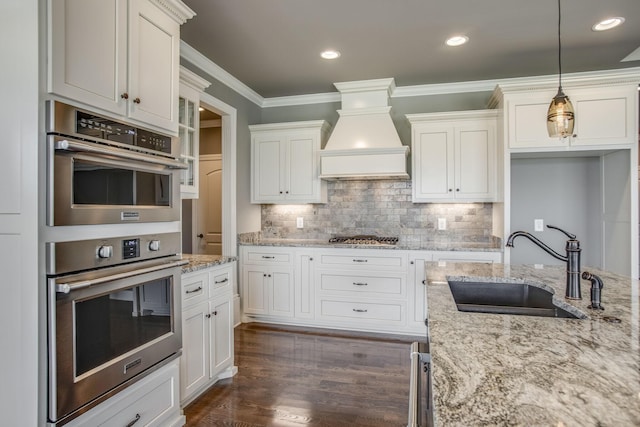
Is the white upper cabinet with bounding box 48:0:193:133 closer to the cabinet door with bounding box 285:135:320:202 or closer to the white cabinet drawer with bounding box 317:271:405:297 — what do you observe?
the cabinet door with bounding box 285:135:320:202

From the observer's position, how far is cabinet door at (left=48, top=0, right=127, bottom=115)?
4.66ft

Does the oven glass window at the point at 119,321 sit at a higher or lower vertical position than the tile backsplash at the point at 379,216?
lower

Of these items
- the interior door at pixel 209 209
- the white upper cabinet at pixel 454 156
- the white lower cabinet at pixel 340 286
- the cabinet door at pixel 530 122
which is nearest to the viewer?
the cabinet door at pixel 530 122

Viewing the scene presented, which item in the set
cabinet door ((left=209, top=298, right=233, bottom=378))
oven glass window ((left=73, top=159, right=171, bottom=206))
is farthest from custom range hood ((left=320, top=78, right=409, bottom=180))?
oven glass window ((left=73, top=159, right=171, bottom=206))

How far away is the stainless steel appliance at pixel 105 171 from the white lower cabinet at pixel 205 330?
53cm

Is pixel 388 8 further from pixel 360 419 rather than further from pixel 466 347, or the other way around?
pixel 360 419

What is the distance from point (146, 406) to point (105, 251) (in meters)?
0.84

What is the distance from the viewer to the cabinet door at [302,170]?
4164mm

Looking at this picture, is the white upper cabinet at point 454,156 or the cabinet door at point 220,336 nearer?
the cabinet door at point 220,336

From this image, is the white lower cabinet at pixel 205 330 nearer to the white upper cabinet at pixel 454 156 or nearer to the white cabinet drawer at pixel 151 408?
the white cabinet drawer at pixel 151 408

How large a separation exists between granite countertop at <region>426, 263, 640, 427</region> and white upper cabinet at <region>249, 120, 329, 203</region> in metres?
2.96

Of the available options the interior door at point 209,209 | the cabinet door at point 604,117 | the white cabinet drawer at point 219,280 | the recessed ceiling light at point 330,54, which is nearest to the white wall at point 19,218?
the white cabinet drawer at point 219,280

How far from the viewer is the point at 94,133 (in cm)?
157

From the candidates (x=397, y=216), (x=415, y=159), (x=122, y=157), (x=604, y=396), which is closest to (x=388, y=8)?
(x=415, y=159)
